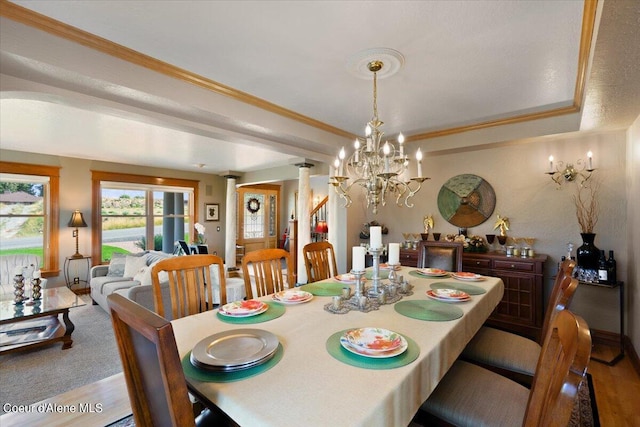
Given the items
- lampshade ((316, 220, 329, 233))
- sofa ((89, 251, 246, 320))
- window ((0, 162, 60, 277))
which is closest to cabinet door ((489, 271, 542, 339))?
sofa ((89, 251, 246, 320))

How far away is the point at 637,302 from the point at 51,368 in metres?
5.14

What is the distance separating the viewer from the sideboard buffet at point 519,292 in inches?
122

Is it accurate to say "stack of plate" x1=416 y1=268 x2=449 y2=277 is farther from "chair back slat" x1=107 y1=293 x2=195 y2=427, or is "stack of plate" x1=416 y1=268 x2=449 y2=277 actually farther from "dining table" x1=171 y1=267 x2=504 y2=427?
"chair back slat" x1=107 y1=293 x2=195 y2=427

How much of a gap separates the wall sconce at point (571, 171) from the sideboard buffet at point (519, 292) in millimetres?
898

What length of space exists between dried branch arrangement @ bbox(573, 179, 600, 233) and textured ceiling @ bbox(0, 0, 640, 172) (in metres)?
0.72

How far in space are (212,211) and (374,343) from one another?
6970 millimetres

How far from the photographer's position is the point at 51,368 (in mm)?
2621

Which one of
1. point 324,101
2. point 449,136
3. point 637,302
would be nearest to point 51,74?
point 324,101

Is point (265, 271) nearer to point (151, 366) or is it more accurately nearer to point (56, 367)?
point (151, 366)

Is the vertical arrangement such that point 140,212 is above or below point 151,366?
above

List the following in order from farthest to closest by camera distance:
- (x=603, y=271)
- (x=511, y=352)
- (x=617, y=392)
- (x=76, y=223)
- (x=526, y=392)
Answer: (x=76, y=223) < (x=603, y=271) < (x=617, y=392) < (x=511, y=352) < (x=526, y=392)

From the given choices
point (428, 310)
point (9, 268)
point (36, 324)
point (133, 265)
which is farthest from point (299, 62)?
point (9, 268)

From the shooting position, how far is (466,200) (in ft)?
12.8

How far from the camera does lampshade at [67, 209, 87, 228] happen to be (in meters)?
5.17
